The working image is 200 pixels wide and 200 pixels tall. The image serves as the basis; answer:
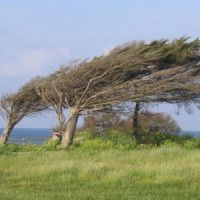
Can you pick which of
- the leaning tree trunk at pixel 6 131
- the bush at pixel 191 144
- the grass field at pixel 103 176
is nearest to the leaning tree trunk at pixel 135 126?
the bush at pixel 191 144

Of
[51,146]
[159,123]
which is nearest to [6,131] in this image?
[51,146]

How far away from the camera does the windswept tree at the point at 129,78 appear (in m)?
27.4

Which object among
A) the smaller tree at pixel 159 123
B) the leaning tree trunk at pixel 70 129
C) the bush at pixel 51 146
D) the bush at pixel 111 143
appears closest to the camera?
the bush at pixel 111 143

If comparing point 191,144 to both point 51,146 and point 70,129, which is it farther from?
point 51,146

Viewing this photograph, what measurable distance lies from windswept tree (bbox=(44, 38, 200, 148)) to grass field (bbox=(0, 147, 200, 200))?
820cm

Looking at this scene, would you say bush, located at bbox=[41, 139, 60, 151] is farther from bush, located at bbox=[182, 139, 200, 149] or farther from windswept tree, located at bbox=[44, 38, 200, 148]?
bush, located at bbox=[182, 139, 200, 149]

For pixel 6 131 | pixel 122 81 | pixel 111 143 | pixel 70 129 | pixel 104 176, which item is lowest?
pixel 104 176

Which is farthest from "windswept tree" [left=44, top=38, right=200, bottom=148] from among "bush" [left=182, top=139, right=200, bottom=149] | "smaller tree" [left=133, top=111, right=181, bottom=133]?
"smaller tree" [left=133, top=111, right=181, bottom=133]

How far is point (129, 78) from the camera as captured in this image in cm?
2850

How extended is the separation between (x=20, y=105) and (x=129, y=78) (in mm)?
6013

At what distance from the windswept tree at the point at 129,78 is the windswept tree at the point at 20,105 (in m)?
2.09

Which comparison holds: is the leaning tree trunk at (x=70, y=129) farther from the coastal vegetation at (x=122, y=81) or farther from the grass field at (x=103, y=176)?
the grass field at (x=103, y=176)

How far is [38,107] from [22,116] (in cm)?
114

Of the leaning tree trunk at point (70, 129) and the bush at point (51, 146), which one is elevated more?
the leaning tree trunk at point (70, 129)
